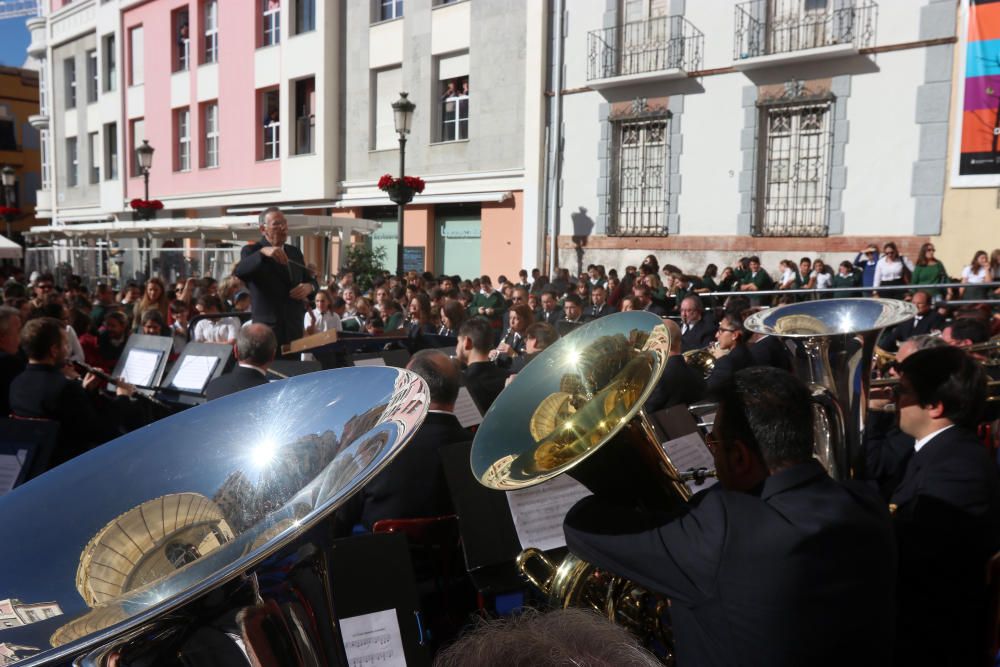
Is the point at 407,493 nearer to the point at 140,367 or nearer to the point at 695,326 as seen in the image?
the point at 140,367

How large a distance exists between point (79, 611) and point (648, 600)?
4.92 feet

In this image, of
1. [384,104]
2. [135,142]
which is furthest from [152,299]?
[135,142]

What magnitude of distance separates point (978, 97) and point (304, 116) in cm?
1519

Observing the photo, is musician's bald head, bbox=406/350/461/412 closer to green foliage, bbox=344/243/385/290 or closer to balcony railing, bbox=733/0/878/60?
balcony railing, bbox=733/0/878/60

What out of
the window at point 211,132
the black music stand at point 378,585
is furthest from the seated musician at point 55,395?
the window at point 211,132

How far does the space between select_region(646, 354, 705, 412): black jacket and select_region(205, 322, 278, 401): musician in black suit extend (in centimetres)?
210

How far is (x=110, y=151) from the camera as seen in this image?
1064 inches

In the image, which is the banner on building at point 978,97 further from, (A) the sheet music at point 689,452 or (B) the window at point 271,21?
(B) the window at point 271,21

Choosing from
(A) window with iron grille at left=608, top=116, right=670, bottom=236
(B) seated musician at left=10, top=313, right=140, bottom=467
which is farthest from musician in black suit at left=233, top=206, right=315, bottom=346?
(A) window with iron grille at left=608, top=116, right=670, bottom=236

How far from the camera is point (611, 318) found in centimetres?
242

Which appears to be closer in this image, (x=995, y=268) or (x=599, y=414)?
(x=599, y=414)

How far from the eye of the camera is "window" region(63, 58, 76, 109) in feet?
93.8

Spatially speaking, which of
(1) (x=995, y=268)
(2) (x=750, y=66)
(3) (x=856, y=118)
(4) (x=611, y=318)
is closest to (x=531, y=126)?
(2) (x=750, y=66)

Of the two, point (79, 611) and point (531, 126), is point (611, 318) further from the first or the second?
point (531, 126)
